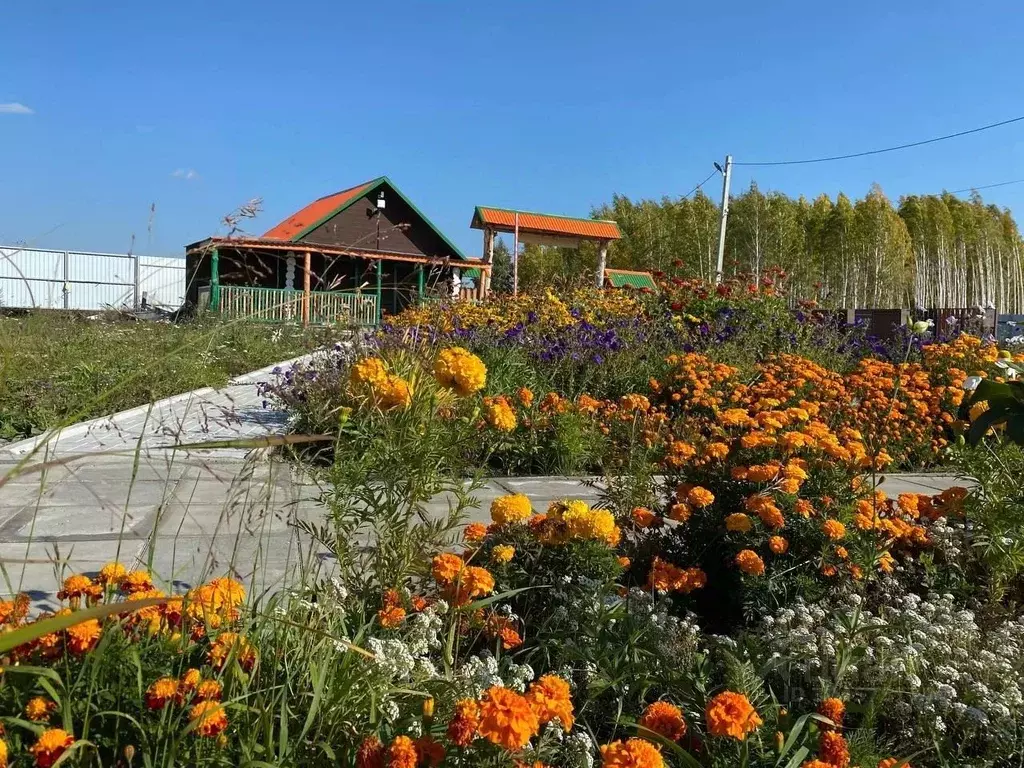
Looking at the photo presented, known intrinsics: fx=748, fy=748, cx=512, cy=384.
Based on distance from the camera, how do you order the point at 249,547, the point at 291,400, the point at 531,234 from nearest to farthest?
the point at 249,547 < the point at 291,400 < the point at 531,234

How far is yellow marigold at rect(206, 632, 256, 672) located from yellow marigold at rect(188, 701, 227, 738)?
6.3 inches

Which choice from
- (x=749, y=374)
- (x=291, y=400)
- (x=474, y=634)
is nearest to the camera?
(x=474, y=634)

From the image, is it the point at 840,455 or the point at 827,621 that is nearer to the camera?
the point at 827,621

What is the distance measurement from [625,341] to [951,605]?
440 centimetres

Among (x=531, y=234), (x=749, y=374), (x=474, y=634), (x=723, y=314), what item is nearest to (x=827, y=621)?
(x=474, y=634)

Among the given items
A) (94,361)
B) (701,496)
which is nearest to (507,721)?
(701,496)

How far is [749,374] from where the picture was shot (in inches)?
235

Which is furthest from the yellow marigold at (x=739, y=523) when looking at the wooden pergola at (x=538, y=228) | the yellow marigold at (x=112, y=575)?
the wooden pergola at (x=538, y=228)

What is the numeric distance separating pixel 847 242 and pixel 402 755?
38970mm

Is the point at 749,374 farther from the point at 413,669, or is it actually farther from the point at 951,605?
the point at 413,669

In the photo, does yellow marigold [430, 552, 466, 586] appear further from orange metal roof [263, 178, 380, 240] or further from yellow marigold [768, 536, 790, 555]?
orange metal roof [263, 178, 380, 240]

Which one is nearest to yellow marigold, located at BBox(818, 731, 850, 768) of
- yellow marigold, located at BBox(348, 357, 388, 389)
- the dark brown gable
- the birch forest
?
yellow marigold, located at BBox(348, 357, 388, 389)

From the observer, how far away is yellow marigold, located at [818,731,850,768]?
1.22 meters

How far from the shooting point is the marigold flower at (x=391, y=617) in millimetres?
1724
